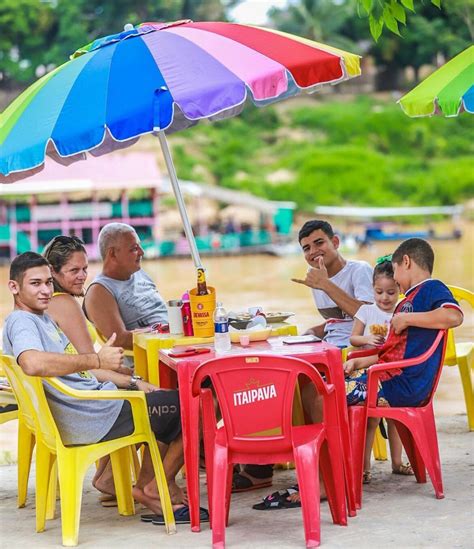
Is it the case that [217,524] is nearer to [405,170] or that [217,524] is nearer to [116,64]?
[116,64]

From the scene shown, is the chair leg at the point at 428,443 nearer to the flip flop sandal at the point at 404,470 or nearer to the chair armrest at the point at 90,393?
the flip flop sandal at the point at 404,470

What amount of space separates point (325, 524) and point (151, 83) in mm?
1737

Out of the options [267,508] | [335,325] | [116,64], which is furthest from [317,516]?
[116,64]

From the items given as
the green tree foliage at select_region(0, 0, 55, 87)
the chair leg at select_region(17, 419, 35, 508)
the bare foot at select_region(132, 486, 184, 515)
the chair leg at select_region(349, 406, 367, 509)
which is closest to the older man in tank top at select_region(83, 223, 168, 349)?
the chair leg at select_region(17, 419, 35, 508)

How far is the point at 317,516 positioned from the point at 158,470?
0.68 m

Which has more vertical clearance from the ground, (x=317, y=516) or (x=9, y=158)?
(x=9, y=158)

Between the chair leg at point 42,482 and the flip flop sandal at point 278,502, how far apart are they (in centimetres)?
81

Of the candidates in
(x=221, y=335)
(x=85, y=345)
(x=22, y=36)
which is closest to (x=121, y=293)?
(x=85, y=345)

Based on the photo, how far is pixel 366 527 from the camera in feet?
13.1

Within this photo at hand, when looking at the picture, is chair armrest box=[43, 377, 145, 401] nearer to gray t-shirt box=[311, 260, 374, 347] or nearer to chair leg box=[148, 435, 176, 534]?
chair leg box=[148, 435, 176, 534]

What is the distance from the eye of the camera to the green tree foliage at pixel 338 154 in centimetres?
3966

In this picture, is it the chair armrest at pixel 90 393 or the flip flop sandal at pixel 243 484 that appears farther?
the flip flop sandal at pixel 243 484

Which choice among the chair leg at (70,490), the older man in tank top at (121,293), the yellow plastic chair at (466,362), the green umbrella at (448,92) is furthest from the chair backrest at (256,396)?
the yellow plastic chair at (466,362)

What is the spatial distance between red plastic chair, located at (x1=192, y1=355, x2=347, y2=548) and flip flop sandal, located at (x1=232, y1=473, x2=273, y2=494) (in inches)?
30.7
